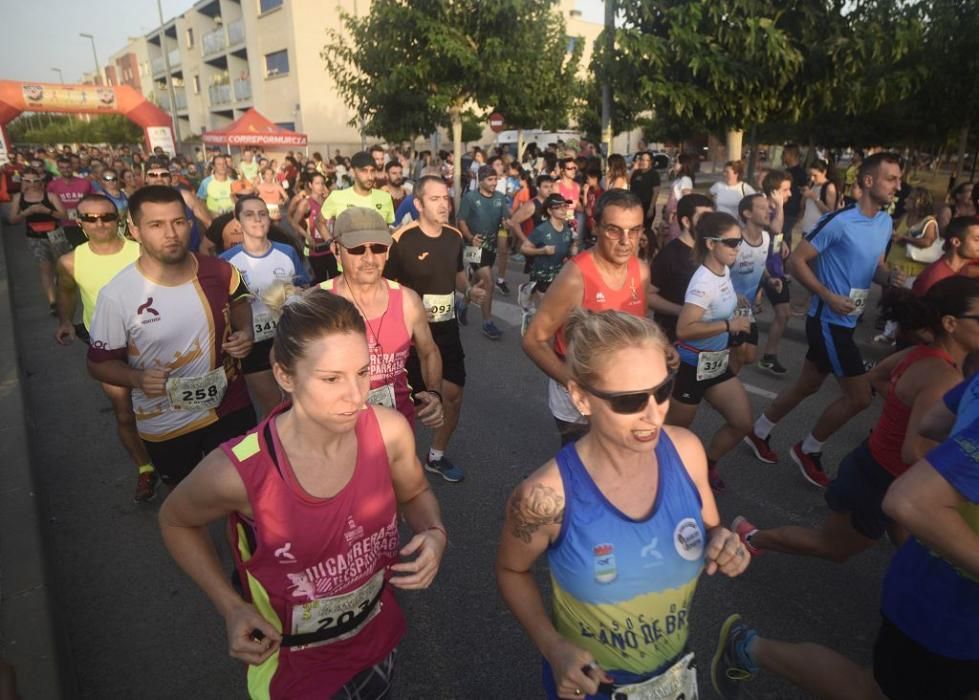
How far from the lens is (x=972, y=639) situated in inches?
66.8

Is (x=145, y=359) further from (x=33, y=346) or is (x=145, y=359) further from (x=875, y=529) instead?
(x=33, y=346)

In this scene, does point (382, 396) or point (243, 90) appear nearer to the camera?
point (382, 396)

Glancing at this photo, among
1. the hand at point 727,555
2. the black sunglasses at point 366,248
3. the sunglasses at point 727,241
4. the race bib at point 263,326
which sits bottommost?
the race bib at point 263,326

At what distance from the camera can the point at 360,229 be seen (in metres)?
3.10

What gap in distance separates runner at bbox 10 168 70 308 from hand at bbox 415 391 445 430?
8.85 m

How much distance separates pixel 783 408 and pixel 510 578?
132 inches

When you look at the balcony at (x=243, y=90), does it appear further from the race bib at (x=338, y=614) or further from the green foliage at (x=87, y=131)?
the race bib at (x=338, y=614)

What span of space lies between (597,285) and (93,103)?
3353 centimetres

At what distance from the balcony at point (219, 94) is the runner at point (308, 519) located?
1950 inches

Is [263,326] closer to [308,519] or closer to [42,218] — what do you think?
[308,519]

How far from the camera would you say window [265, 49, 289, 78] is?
37312 millimetres

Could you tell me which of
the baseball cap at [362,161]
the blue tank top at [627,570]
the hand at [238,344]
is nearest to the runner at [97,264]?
the hand at [238,344]

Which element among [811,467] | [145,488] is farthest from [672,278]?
[145,488]

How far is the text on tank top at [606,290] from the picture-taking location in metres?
3.24
